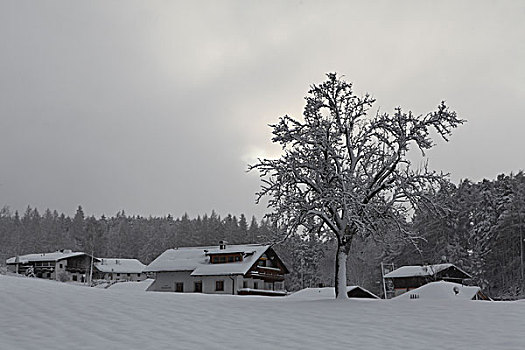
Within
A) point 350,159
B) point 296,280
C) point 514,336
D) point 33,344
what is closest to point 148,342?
point 33,344

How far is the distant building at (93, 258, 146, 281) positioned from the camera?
9719 cm

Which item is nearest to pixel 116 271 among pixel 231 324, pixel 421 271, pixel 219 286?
pixel 219 286

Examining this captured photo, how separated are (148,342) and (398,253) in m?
65.8

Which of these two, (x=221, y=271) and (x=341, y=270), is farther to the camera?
(x=221, y=271)

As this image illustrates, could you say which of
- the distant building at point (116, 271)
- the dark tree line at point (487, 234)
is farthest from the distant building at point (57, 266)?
the dark tree line at point (487, 234)

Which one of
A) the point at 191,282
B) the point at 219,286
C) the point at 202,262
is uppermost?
the point at 202,262

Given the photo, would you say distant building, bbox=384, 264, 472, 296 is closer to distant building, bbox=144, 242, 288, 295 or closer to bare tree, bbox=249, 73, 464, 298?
distant building, bbox=144, 242, 288, 295

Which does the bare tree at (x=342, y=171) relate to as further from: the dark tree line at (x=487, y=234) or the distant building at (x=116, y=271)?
the distant building at (x=116, y=271)

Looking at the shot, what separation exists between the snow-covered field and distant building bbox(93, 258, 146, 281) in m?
79.1

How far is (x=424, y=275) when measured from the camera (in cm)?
6109

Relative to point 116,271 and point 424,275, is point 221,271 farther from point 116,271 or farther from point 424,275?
point 116,271

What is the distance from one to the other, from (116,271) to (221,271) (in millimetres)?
47096

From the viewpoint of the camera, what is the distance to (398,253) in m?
74.1

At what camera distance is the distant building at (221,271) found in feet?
183
